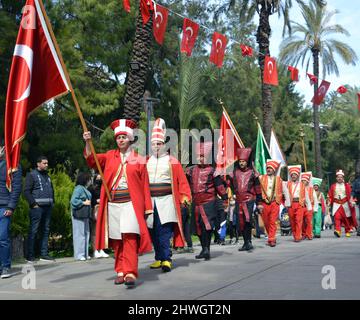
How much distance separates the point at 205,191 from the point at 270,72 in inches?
408

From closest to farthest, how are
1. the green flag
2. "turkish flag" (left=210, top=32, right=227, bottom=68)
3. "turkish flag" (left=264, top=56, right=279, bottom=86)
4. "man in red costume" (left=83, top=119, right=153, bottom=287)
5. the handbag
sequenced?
"man in red costume" (left=83, top=119, right=153, bottom=287), the handbag, "turkish flag" (left=210, top=32, right=227, bottom=68), "turkish flag" (left=264, top=56, right=279, bottom=86), the green flag

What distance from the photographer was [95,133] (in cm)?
2441

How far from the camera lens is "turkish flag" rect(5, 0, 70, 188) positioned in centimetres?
794

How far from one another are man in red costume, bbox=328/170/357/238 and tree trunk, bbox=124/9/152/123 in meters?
6.36

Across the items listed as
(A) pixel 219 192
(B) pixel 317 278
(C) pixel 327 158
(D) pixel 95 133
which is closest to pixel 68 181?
(A) pixel 219 192

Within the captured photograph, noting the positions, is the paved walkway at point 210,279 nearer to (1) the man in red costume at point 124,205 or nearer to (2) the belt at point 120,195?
(1) the man in red costume at point 124,205

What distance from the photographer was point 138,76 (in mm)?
15414

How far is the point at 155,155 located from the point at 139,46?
666cm

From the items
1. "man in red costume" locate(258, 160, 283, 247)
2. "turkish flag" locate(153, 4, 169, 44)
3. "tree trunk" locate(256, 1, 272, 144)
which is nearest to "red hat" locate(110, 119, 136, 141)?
"man in red costume" locate(258, 160, 283, 247)

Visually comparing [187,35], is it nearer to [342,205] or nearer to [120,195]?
[342,205]

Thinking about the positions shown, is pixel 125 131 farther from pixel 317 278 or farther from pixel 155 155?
pixel 317 278

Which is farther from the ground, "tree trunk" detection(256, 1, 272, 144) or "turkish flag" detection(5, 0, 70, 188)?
"tree trunk" detection(256, 1, 272, 144)

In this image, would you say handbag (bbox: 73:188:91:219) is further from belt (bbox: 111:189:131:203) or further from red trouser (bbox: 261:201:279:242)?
red trouser (bbox: 261:201:279:242)

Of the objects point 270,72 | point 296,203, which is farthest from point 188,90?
point 296,203
